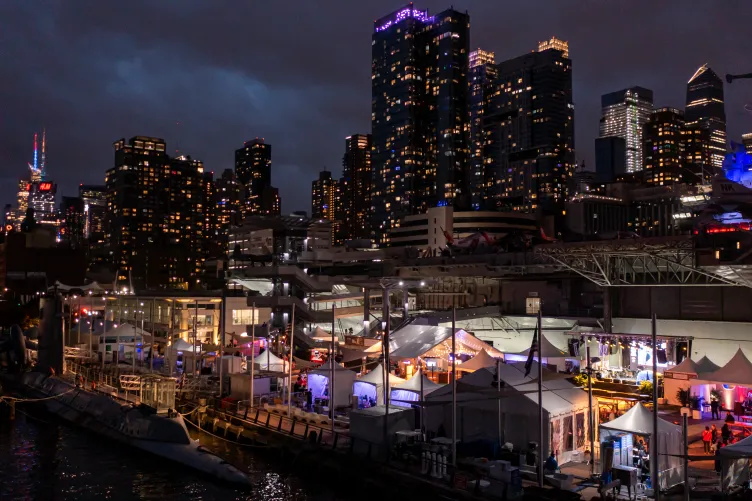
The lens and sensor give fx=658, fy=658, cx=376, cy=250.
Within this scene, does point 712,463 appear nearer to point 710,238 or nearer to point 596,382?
point 596,382

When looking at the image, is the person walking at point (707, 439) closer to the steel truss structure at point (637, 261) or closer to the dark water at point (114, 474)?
the steel truss structure at point (637, 261)

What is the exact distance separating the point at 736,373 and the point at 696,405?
8.36 ft

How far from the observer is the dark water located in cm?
2780

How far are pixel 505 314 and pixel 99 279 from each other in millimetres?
111050

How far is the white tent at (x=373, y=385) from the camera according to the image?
34750mm

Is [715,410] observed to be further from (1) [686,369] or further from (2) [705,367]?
(2) [705,367]

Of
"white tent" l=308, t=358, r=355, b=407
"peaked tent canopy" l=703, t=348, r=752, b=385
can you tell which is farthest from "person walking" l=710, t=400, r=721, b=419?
"white tent" l=308, t=358, r=355, b=407

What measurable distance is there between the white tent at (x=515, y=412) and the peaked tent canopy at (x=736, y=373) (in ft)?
31.2

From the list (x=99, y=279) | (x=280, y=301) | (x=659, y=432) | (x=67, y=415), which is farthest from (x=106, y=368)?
(x=99, y=279)

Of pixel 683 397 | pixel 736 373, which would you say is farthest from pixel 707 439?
pixel 683 397

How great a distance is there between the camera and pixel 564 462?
25688 mm

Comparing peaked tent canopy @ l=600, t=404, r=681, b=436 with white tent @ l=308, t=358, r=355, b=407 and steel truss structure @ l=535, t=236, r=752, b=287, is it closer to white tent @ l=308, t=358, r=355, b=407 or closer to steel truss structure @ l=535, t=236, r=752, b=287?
white tent @ l=308, t=358, r=355, b=407

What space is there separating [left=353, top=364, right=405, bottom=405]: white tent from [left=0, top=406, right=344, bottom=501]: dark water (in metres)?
6.17

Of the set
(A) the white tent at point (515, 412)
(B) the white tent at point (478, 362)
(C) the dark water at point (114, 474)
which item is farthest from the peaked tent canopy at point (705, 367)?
(C) the dark water at point (114, 474)
